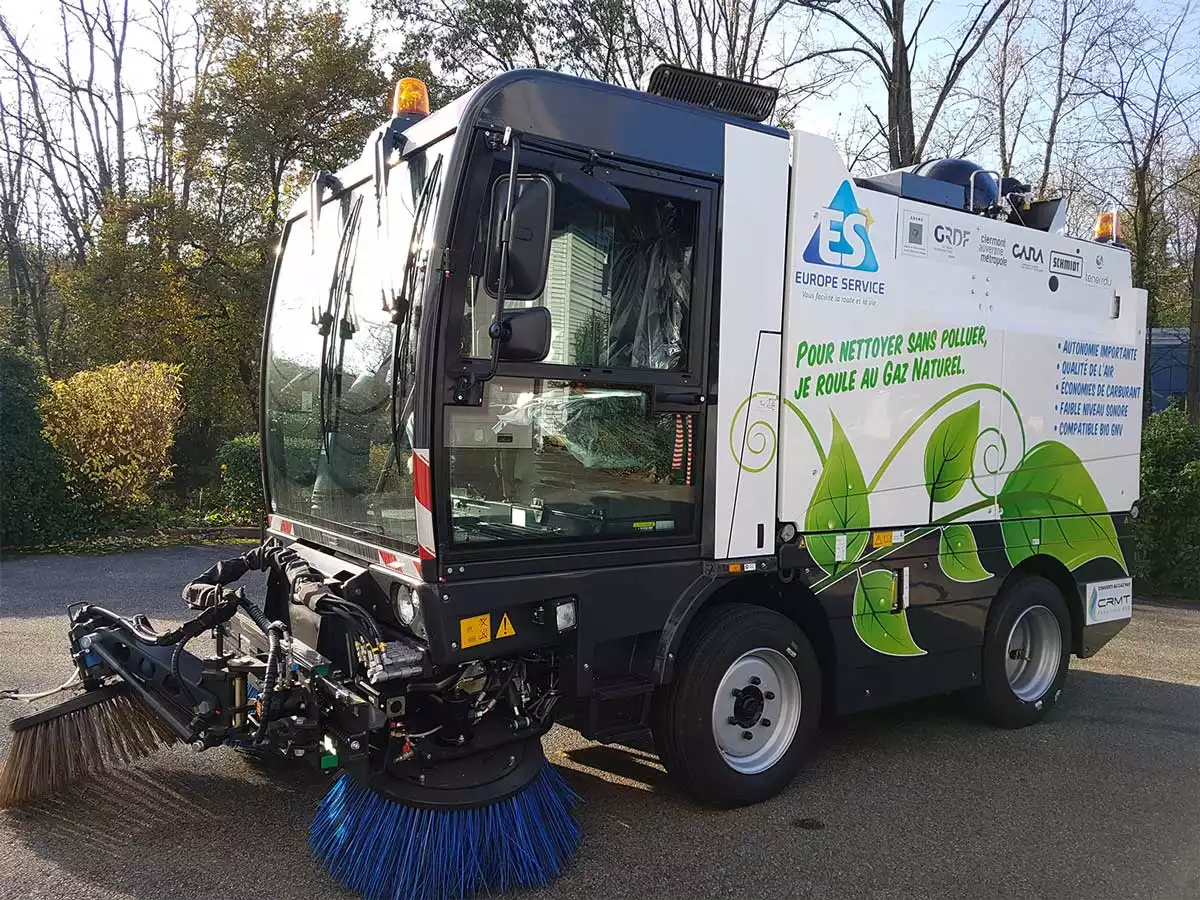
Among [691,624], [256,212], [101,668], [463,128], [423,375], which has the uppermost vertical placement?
[256,212]

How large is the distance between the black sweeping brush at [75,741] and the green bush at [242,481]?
8.20m

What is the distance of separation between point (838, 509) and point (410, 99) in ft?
8.50

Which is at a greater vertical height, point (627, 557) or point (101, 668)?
point (627, 557)

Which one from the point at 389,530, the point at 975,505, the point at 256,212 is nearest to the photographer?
the point at 389,530

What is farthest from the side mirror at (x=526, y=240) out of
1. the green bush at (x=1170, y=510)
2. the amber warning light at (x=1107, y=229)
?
the green bush at (x=1170, y=510)

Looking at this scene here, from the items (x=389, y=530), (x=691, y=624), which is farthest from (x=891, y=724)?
(x=389, y=530)

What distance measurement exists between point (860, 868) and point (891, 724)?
77.6 inches

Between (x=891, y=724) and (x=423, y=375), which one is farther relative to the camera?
(x=891, y=724)

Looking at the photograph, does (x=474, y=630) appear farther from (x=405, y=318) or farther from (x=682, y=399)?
(x=682, y=399)

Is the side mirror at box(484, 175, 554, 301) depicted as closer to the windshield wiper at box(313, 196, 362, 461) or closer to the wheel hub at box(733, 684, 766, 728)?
the windshield wiper at box(313, 196, 362, 461)

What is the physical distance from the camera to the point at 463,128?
126 inches

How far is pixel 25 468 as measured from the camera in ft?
31.9

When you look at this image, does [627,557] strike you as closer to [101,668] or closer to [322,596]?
[322,596]

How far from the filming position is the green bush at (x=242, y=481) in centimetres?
1187
